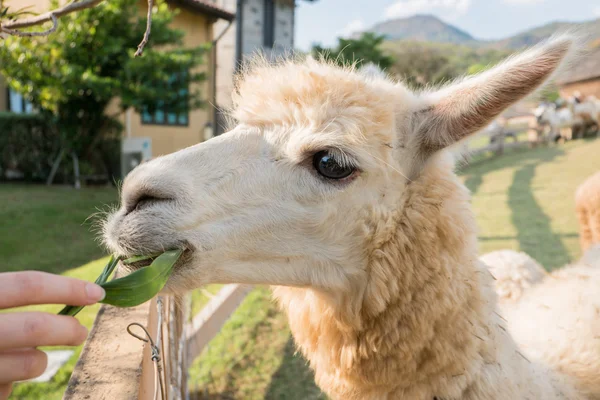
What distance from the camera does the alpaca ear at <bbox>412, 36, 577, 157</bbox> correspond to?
1.38 metres

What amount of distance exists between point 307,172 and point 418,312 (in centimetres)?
57

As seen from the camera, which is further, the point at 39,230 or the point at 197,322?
the point at 39,230

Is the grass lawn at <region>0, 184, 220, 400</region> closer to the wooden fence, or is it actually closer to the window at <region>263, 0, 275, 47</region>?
the wooden fence

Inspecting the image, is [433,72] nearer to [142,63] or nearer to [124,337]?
[142,63]

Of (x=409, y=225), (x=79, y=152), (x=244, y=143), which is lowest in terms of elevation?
(x=79, y=152)

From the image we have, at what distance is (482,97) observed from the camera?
1429 mm

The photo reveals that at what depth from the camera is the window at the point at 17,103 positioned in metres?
13.7

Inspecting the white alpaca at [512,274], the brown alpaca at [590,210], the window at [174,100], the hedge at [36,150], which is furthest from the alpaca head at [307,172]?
the hedge at [36,150]

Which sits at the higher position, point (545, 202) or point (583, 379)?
point (583, 379)

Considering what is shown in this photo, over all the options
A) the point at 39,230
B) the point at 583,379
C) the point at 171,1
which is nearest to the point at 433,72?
the point at 171,1

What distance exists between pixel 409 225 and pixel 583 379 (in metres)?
1.01

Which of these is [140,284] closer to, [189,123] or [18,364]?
[18,364]

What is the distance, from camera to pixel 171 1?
12062mm

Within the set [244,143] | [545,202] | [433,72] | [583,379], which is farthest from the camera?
[433,72]
